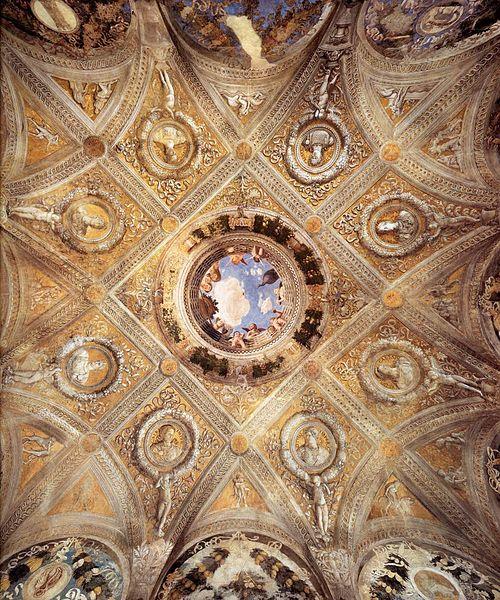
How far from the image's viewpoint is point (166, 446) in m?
10.7

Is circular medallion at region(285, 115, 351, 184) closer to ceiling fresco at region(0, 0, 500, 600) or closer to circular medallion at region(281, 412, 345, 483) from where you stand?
ceiling fresco at region(0, 0, 500, 600)

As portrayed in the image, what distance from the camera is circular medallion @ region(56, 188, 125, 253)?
940 cm

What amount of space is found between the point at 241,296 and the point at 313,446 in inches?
196

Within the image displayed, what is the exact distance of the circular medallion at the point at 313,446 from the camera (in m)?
10.7

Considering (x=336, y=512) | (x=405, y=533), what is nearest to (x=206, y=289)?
(x=336, y=512)

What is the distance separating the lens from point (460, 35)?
7898 millimetres

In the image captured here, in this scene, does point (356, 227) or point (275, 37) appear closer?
point (275, 37)

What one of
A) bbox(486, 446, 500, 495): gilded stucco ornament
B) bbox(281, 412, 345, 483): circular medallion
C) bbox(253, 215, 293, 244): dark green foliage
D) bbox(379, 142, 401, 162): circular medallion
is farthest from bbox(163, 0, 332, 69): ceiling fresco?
bbox(486, 446, 500, 495): gilded stucco ornament

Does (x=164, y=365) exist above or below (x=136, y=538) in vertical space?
above

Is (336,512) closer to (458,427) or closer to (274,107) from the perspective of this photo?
(458,427)

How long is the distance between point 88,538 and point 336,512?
21.5ft

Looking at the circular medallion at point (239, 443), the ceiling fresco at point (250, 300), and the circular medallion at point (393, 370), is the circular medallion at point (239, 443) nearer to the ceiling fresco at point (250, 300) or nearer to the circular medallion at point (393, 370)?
the ceiling fresco at point (250, 300)

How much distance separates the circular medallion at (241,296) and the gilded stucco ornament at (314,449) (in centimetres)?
175

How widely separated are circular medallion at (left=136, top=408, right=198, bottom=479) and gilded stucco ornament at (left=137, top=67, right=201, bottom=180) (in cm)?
689
